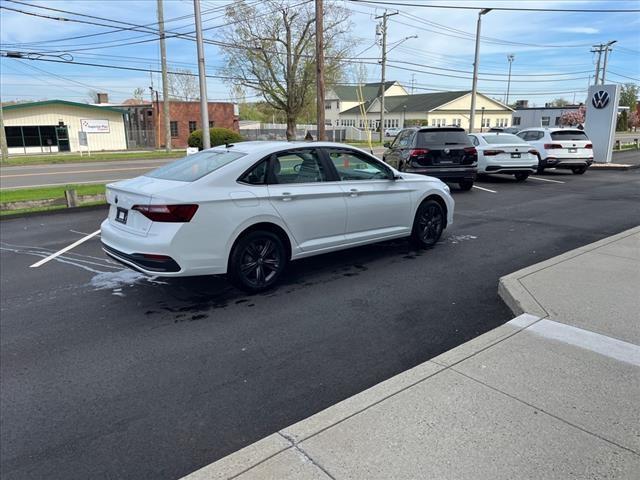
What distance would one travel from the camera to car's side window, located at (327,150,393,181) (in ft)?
20.4

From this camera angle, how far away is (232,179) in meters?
5.20

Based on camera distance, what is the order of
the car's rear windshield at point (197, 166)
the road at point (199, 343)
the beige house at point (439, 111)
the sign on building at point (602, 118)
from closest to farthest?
the road at point (199, 343) < the car's rear windshield at point (197, 166) < the sign on building at point (602, 118) < the beige house at point (439, 111)

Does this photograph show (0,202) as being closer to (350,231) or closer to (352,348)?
(350,231)

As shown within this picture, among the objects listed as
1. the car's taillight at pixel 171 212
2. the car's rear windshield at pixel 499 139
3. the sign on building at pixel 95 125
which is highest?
the sign on building at pixel 95 125

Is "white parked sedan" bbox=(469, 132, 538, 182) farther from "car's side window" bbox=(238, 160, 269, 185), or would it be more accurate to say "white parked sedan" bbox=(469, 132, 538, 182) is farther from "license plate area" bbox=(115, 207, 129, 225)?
"license plate area" bbox=(115, 207, 129, 225)

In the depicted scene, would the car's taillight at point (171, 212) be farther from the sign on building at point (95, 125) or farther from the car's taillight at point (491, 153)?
the sign on building at point (95, 125)

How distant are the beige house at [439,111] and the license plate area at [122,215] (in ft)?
212

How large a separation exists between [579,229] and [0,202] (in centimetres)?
1211

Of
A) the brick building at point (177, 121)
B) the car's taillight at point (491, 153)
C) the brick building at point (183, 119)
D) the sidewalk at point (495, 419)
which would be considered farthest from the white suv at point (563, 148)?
the brick building at point (177, 121)

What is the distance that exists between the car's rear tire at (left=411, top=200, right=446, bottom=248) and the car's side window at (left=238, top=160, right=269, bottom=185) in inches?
102

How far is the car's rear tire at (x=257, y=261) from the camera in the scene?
5.25m

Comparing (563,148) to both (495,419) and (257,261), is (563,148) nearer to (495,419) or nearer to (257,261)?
(257,261)

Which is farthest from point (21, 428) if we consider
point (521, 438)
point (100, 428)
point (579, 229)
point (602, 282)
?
point (579, 229)

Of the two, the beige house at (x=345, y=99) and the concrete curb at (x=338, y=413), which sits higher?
the beige house at (x=345, y=99)
